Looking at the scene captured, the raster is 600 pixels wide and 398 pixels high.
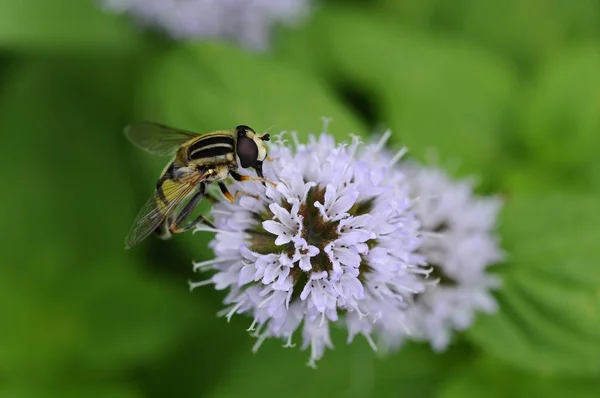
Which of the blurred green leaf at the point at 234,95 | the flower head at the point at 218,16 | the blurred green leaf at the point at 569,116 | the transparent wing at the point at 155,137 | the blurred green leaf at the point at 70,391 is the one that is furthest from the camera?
the flower head at the point at 218,16

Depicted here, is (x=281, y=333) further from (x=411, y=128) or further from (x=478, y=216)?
(x=411, y=128)

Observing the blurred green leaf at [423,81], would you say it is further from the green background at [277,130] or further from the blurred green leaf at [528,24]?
the blurred green leaf at [528,24]

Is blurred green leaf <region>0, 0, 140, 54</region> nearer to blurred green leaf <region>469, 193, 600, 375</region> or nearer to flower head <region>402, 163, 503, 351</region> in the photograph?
flower head <region>402, 163, 503, 351</region>

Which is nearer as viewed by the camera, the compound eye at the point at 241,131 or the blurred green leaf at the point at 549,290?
the compound eye at the point at 241,131

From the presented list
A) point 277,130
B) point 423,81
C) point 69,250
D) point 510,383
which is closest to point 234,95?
point 277,130


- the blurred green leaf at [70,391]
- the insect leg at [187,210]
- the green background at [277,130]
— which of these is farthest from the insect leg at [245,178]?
the blurred green leaf at [70,391]

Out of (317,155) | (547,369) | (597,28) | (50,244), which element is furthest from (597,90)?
(50,244)
